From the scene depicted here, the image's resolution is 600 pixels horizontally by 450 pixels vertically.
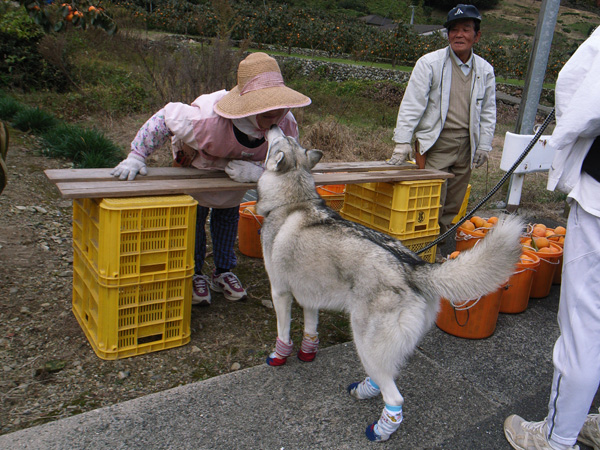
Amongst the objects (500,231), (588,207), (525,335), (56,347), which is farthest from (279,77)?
(525,335)

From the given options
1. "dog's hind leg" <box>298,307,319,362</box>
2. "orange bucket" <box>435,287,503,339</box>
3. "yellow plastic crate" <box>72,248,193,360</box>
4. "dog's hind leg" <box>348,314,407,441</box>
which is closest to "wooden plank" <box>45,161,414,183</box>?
"yellow plastic crate" <box>72,248,193,360</box>

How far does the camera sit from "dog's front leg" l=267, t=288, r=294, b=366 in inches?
109

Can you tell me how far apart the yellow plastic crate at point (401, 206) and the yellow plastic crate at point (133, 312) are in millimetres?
1925

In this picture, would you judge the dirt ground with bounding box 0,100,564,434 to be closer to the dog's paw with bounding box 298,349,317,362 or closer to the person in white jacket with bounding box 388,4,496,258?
the dog's paw with bounding box 298,349,317,362

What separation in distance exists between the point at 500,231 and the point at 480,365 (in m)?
1.42

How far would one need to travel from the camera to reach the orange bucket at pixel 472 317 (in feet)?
10.9

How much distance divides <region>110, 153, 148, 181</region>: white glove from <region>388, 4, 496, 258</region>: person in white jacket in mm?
2404

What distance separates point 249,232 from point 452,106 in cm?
234

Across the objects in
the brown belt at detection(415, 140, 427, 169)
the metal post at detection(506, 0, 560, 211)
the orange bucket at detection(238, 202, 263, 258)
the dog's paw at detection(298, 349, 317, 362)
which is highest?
the metal post at detection(506, 0, 560, 211)

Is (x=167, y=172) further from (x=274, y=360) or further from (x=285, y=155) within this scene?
(x=274, y=360)

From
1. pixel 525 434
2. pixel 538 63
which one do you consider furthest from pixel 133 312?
pixel 538 63

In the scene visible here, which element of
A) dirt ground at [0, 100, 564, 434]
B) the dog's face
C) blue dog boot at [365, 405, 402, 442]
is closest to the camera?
blue dog boot at [365, 405, 402, 442]

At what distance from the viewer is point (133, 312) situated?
286cm

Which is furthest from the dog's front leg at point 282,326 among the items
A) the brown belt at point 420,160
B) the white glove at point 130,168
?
the brown belt at point 420,160
